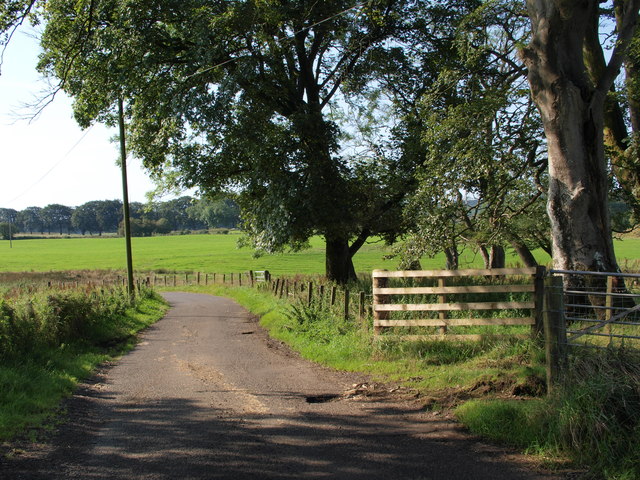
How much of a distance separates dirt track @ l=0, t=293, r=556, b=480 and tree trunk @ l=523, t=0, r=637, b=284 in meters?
4.87

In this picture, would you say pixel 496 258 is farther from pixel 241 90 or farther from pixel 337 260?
pixel 241 90

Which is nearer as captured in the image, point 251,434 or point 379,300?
point 251,434

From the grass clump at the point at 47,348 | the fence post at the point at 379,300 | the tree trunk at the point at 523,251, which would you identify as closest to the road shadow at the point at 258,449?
the grass clump at the point at 47,348

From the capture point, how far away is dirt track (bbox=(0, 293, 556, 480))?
5.17 metres

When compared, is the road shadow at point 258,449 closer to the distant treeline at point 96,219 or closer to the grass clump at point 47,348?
the grass clump at point 47,348

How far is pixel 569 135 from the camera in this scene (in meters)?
10.2

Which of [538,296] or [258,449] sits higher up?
[538,296]

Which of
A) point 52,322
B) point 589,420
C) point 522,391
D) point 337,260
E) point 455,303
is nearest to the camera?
point 589,420

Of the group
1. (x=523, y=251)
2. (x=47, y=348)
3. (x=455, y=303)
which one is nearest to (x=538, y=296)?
(x=455, y=303)

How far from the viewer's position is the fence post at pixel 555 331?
6.24 m

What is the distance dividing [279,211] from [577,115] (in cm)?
1020

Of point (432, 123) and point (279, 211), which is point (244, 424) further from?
point (279, 211)

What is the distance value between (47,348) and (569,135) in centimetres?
1068

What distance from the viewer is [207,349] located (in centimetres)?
1298
